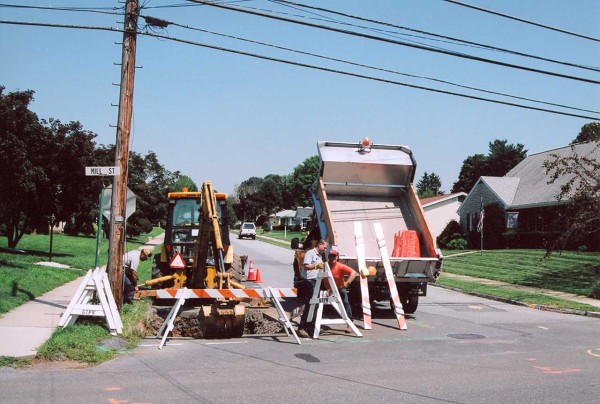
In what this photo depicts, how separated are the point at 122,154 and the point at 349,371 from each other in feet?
20.8

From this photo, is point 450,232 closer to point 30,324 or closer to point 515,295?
point 515,295

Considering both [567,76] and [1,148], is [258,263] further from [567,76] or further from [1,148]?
[567,76]

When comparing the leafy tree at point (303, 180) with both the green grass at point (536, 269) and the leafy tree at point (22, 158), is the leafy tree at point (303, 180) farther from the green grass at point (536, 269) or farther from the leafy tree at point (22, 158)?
the leafy tree at point (22, 158)

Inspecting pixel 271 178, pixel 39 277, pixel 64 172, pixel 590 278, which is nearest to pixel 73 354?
pixel 39 277

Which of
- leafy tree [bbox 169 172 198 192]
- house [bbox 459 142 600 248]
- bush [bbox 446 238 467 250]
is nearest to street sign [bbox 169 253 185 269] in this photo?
house [bbox 459 142 600 248]

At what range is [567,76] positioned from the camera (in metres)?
14.1

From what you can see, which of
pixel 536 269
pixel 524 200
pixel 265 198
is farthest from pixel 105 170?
Result: pixel 265 198

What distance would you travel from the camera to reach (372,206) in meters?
15.1

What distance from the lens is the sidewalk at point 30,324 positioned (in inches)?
349

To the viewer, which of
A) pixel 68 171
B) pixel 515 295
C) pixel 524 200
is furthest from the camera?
pixel 524 200

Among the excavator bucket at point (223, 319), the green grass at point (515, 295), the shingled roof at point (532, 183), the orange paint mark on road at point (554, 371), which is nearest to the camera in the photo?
the orange paint mark on road at point (554, 371)

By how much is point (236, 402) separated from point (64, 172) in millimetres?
19934

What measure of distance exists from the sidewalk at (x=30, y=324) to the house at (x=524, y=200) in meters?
27.5

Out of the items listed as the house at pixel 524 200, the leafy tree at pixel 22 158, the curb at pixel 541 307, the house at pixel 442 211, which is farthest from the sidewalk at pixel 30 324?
the house at pixel 442 211
